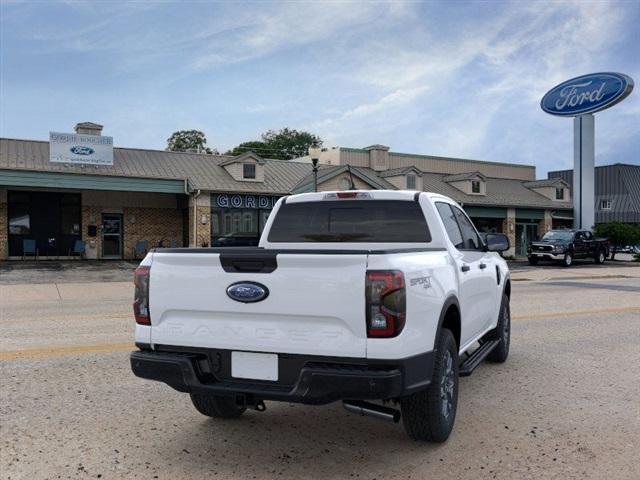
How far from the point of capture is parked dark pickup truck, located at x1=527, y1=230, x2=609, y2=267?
29688 mm

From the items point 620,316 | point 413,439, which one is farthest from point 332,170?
point 413,439


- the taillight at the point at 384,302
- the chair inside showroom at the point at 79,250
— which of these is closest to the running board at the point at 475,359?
the taillight at the point at 384,302

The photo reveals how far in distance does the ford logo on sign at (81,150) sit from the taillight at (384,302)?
25676 millimetres

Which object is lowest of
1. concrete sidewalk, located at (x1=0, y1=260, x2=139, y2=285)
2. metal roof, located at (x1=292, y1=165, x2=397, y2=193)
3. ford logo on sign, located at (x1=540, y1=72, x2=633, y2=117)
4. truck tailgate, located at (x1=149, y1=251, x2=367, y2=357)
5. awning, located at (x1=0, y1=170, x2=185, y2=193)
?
concrete sidewalk, located at (x1=0, y1=260, x2=139, y2=285)

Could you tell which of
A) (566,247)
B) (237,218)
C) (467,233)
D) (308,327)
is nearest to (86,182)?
(237,218)

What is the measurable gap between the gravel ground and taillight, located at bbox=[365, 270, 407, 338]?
1.01 metres

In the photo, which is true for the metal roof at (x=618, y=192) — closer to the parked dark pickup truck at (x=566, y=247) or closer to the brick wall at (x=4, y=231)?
the parked dark pickup truck at (x=566, y=247)

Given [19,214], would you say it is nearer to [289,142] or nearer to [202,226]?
[202,226]

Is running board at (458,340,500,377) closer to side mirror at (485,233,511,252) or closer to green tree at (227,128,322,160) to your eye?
side mirror at (485,233,511,252)

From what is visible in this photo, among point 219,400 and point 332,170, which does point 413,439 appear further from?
point 332,170

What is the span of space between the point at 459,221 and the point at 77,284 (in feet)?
48.6

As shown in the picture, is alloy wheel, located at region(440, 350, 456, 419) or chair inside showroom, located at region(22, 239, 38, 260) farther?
chair inside showroom, located at region(22, 239, 38, 260)

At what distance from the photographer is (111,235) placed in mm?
29125

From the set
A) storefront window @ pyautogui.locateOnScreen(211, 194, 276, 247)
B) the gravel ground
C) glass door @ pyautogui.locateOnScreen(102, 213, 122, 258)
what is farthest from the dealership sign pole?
the gravel ground
